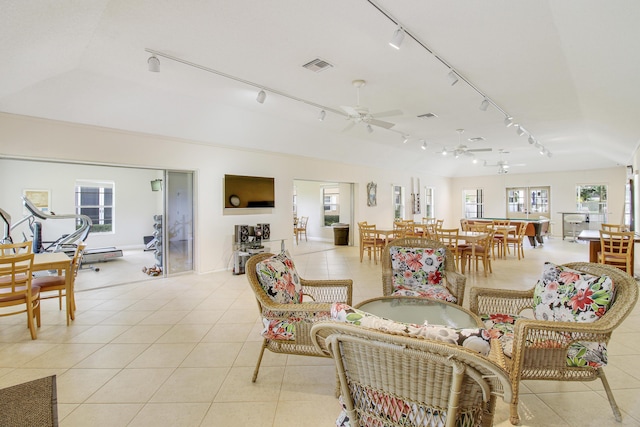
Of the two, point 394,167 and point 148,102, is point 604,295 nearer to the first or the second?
point 148,102

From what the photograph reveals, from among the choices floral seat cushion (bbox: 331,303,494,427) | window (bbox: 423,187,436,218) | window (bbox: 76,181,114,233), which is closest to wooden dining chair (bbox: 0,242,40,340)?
floral seat cushion (bbox: 331,303,494,427)

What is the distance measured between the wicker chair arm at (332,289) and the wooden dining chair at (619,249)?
4876 mm

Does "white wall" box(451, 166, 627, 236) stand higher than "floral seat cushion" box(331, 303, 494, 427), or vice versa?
"white wall" box(451, 166, 627, 236)

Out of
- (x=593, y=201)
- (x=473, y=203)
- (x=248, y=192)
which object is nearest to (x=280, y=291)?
(x=248, y=192)

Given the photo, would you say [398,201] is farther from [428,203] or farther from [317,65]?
[317,65]

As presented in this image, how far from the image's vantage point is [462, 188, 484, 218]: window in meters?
13.7

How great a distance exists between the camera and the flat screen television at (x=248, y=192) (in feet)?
20.5

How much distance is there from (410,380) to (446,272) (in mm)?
2212

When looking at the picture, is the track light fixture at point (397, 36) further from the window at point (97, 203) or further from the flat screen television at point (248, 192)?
the window at point (97, 203)

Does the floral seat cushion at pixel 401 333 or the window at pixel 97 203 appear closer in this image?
the floral seat cushion at pixel 401 333

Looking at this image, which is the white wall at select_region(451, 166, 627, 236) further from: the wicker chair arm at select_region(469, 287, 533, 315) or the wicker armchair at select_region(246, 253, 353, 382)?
the wicker armchair at select_region(246, 253, 353, 382)

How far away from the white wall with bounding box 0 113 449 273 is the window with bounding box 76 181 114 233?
0.77m

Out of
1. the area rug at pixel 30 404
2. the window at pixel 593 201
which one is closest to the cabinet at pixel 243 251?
the area rug at pixel 30 404

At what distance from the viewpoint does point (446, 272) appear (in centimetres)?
324
